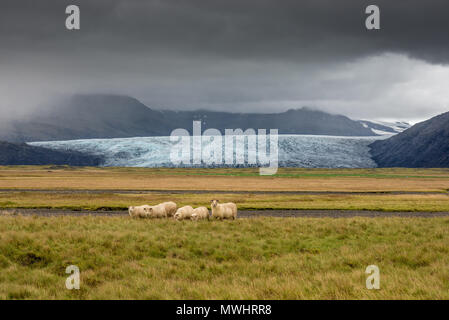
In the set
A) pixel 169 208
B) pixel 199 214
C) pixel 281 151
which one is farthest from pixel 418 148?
pixel 199 214

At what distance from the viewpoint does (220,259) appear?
12.9 metres

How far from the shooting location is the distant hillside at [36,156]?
143250 mm

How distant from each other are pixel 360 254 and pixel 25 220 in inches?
535

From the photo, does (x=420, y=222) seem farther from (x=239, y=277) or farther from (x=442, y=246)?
(x=239, y=277)

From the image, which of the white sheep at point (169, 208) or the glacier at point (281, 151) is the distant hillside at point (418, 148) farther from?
the white sheep at point (169, 208)

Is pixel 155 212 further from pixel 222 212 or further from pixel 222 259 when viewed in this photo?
pixel 222 259

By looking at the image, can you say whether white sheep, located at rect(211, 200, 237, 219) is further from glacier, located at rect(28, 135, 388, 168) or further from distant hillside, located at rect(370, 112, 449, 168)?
distant hillside, located at rect(370, 112, 449, 168)

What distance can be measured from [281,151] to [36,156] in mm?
92734

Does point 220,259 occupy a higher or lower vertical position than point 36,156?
lower

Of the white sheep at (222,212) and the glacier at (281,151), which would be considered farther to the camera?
the glacier at (281,151)

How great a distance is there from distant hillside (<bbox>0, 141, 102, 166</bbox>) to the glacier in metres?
8.53

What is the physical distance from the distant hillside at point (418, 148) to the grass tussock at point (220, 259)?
464ft

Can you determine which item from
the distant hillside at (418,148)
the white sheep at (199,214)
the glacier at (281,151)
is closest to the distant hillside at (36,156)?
the glacier at (281,151)

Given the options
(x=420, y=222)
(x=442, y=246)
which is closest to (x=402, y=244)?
(x=442, y=246)
